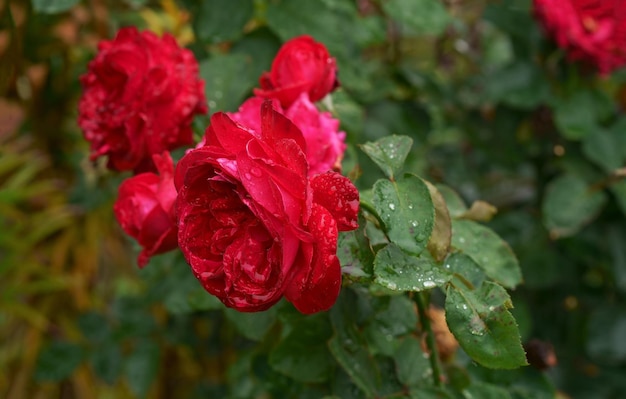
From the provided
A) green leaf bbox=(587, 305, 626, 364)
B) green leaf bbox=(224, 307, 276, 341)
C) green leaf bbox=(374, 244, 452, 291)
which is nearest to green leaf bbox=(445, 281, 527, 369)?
green leaf bbox=(374, 244, 452, 291)

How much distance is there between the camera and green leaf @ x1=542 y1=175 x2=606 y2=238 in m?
1.02

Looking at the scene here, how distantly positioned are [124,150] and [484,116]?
0.83m

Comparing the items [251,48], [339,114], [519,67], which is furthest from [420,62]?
[339,114]

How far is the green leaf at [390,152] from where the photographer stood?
0.52m

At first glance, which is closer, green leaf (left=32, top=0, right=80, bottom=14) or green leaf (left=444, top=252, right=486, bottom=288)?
green leaf (left=444, top=252, right=486, bottom=288)

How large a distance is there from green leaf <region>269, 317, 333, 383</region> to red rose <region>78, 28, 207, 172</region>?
209 mm

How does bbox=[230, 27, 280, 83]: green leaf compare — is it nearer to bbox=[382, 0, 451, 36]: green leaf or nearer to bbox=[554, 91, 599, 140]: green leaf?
bbox=[382, 0, 451, 36]: green leaf

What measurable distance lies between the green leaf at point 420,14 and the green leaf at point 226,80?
0.80ft

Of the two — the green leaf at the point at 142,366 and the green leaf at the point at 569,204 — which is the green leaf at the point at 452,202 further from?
the green leaf at the point at 142,366

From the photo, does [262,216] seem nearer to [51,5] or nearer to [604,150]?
[51,5]

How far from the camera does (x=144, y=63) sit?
0.62m

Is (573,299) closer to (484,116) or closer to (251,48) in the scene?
(484,116)

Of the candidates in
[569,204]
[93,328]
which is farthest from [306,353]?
[93,328]

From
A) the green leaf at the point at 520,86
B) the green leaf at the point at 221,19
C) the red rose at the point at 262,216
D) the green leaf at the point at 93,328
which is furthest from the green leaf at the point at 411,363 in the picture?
the green leaf at the point at 93,328
